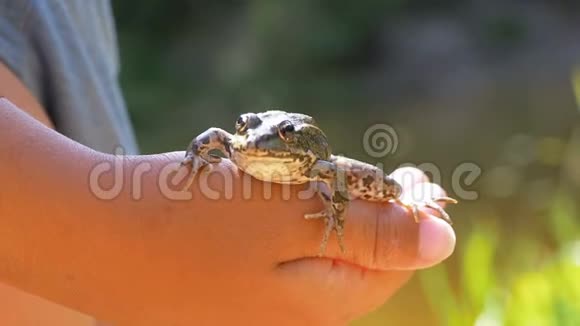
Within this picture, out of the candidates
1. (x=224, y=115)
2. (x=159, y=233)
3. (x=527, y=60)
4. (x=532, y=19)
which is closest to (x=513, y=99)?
(x=527, y=60)

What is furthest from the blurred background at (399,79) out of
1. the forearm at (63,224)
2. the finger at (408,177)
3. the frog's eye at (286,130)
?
the forearm at (63,224)

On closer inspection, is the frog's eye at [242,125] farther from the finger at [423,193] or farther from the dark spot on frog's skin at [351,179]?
the finger at [423,193]

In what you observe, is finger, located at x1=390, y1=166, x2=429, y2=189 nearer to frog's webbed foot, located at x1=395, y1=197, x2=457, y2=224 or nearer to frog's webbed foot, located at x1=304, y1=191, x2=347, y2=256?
frog's webbed foot, located at x1=395, y1=197, x2=457, y2=224

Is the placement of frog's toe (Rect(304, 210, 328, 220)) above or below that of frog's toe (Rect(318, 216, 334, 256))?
above

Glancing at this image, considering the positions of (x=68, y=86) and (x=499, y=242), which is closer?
(x=68, y=86)

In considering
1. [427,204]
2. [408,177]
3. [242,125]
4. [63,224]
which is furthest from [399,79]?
[63,224]

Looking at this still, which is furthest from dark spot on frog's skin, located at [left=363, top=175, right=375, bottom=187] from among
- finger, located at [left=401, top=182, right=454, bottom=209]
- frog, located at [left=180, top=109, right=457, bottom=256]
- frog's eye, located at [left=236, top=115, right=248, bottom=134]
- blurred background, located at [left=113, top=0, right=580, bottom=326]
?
blurred background, located at [left=113, top=0, right=580, bottom=326]

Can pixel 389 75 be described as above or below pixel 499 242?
above

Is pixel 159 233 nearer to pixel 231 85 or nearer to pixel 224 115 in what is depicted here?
pixel 224 115
